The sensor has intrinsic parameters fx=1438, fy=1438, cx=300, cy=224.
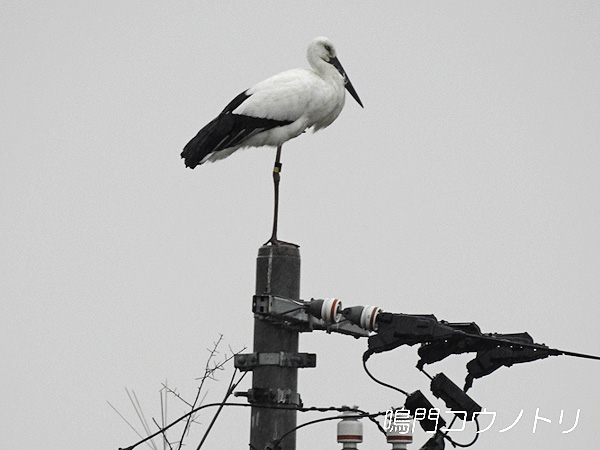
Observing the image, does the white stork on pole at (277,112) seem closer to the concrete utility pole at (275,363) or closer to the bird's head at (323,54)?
the bird's head at (323,54)

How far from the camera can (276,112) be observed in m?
12.5

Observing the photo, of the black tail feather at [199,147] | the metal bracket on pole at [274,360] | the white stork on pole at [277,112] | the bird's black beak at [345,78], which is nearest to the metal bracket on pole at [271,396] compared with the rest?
the metal bracket on pole at [274,360]

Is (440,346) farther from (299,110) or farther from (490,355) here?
(299,110)

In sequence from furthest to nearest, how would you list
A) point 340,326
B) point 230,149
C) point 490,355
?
→ point 230,149
point 340,326
point 490,355

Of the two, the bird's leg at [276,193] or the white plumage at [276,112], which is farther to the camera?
the white plumage at [276,112]

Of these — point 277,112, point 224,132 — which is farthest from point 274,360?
point 277,112

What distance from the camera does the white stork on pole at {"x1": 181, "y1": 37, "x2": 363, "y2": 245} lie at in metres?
12.0

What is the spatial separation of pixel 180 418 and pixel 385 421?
1.28 m

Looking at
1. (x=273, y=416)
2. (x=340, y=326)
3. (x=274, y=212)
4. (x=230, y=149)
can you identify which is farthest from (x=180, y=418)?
(x=230, y=149)

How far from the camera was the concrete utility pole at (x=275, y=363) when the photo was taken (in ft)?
24.5

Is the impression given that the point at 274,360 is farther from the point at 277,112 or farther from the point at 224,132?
the point at 277,112

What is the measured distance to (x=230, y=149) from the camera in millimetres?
12258

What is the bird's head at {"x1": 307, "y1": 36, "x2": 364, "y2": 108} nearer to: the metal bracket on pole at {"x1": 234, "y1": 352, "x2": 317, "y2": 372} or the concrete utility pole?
the concrete utility pole

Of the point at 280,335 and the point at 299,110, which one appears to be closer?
the point at 280,335
